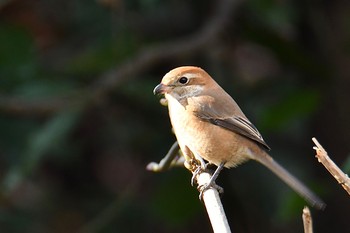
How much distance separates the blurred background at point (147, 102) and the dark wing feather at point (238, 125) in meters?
1.16

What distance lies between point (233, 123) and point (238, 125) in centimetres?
3

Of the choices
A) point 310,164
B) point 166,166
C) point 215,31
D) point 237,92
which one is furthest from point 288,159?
point 166,166

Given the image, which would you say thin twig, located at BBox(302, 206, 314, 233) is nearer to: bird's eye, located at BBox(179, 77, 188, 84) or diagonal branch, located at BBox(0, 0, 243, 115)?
bird's eye, located at BBox(179, 77, 188, 84)

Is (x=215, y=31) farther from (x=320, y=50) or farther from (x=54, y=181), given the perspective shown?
(x=54, y=181)

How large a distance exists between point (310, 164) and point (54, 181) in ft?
7.02

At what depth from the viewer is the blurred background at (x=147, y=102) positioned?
5918 millimetres

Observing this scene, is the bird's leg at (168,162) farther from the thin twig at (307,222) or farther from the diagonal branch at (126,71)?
the diagonal branch at (126,71)

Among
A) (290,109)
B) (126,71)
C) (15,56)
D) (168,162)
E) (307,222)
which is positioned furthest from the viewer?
(15,56)

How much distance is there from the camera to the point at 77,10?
6445mm

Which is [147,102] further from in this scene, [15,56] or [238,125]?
[238,125]

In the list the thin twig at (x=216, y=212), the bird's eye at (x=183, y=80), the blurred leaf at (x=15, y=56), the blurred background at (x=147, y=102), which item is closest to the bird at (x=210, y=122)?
the bird's eye at (x=183, y=80)

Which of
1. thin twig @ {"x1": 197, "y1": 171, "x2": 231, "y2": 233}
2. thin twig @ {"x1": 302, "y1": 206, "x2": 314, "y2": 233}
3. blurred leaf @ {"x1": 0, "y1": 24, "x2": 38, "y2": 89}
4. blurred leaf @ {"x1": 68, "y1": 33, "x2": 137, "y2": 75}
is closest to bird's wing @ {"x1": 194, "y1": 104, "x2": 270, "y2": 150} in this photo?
thin twig @ {"x1": 197, "y1": 171, "x2": 231, "y2": 233}

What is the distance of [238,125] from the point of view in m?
4.34

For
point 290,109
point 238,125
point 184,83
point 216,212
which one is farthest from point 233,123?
point 216,212
